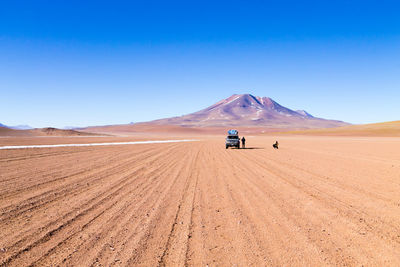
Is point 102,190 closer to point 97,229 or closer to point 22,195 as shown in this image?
point 22,195

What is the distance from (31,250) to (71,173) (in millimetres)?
8476

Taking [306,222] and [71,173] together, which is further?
[71,173]

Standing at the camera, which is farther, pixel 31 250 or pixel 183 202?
pixel 183 202

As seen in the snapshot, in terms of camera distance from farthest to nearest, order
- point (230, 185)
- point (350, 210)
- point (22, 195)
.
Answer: point (230, 185) < point (22, 195) < point (350, 210)

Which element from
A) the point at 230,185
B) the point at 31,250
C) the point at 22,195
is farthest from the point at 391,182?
the point at 22,195

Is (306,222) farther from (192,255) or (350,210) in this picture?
(192,255)

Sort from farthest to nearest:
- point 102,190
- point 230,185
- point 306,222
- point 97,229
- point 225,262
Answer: point 230,185, point 102,190, point 306,222, point 97,229, point 225,262

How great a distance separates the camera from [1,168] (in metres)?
14.3

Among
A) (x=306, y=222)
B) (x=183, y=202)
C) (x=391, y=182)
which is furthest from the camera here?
(x=391, y=182)

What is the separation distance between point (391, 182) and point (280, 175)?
173 inches

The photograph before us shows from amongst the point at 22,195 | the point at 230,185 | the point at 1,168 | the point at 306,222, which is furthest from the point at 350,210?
the point at 1,168

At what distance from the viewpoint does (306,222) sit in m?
6.41

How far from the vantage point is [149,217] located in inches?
265

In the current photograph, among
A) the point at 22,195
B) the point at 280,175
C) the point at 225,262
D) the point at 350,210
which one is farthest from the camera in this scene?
the point at 280,175
